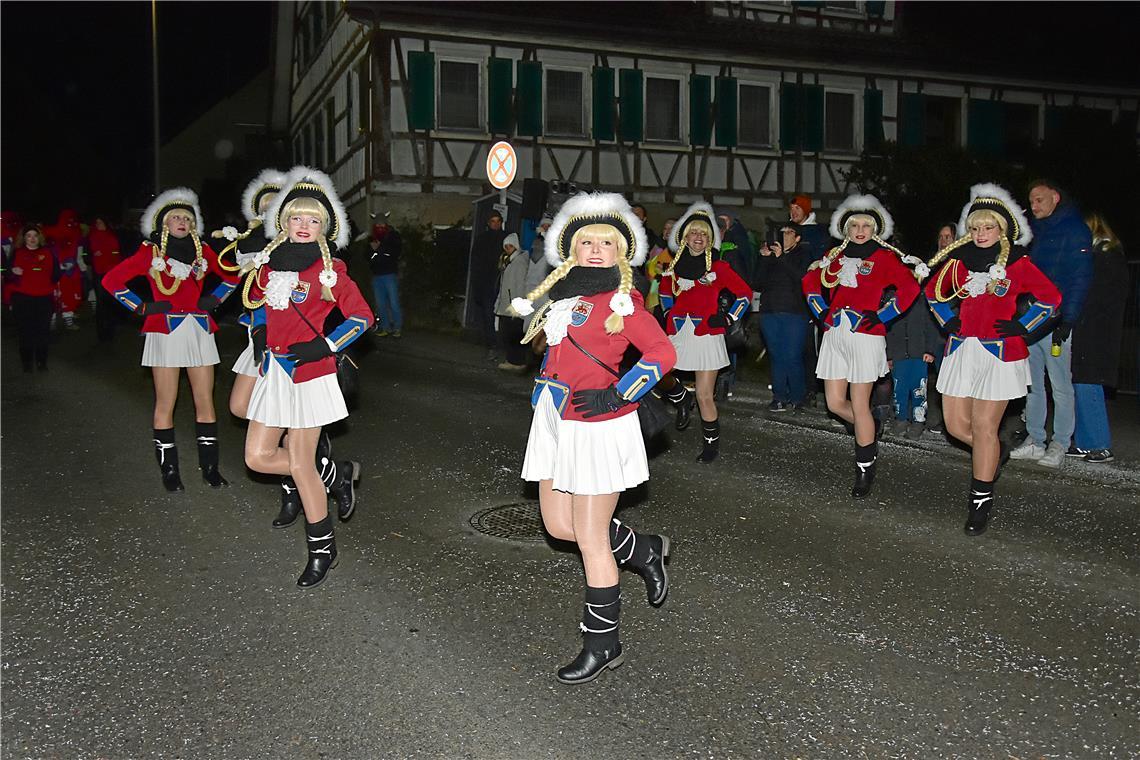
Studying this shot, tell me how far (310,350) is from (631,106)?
71.1 ft

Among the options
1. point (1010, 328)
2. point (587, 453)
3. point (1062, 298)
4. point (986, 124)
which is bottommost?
point (587, 453)

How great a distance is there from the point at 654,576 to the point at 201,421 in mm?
4120

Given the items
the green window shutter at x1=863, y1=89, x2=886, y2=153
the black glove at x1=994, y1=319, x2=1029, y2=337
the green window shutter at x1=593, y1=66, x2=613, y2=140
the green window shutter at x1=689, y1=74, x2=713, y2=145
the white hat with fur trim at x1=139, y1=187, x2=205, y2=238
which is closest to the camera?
the black glove at x1=994, y1=319, x2=1029, y2=337

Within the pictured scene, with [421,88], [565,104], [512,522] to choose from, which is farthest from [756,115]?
[512,522]

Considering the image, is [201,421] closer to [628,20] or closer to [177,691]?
[177,691]

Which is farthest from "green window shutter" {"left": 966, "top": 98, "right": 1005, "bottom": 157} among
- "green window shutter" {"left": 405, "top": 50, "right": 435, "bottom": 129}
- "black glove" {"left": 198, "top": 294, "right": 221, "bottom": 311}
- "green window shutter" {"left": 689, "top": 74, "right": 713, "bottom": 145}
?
"black glove" {"left": 198, "top": 294, "right": 221, "bottom": 311}

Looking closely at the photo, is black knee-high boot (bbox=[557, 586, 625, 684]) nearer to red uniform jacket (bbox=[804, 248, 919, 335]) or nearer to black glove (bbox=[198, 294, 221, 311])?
red uniform jacket (bbox=[804, 248, 919, 335])

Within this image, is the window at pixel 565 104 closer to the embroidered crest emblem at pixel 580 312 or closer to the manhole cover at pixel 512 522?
the manhole cover at pixel 512 522

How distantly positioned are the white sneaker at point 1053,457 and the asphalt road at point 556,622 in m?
0.24

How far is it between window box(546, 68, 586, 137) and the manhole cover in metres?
19.6

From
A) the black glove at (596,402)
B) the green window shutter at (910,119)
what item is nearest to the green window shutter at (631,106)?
the green window shutter at (910,119)

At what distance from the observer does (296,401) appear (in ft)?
18.3

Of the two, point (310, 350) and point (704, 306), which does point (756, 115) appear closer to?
point (704, 306)

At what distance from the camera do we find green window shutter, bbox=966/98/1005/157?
28797 millimetres
